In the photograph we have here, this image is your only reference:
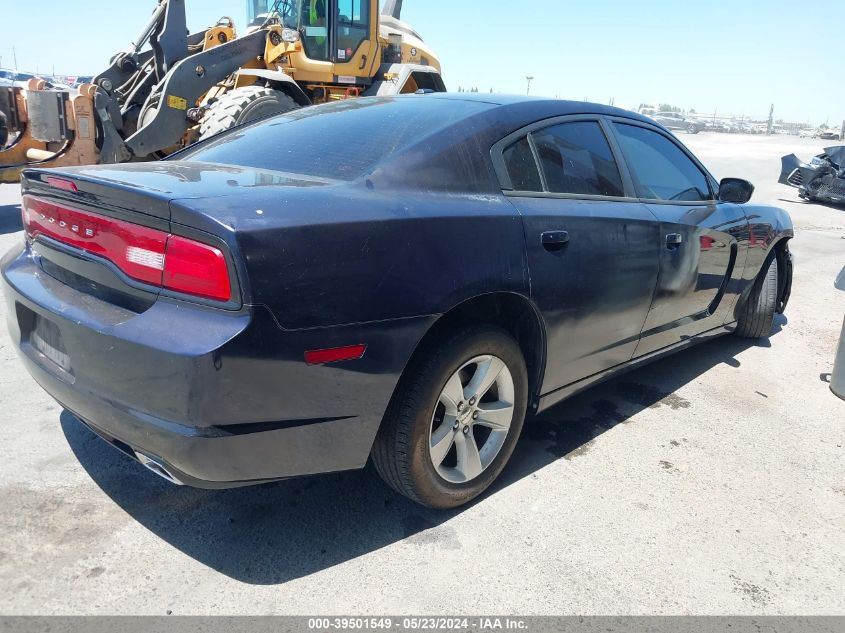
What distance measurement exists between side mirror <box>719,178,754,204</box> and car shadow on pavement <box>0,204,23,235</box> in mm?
7117

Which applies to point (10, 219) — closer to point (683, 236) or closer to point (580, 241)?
point (580, 241)

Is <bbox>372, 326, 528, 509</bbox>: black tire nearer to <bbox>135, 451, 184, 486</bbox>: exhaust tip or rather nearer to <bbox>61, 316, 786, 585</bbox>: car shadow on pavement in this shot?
<bbox>61, 316, 786, 585</bbox>: car shadow on pavement

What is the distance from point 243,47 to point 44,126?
2697 mm

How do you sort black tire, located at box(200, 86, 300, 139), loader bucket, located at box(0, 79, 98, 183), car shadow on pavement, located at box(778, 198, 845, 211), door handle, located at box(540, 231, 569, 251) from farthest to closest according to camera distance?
car shadow on pavement, located at box(778, 198, 845, 211) → loader bucket, located at box(0, 79, 98, 183) → black tire, located at box(200, 86, 300, 139) → door handle, located at box(540, 231, 569, 251)

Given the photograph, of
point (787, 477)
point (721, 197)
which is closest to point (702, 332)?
point (721, 197)

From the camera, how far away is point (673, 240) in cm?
339

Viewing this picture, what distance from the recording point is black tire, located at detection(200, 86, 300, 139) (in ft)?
23.9

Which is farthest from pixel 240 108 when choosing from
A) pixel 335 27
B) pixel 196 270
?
pixel 196 270

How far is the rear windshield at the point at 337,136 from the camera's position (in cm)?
248

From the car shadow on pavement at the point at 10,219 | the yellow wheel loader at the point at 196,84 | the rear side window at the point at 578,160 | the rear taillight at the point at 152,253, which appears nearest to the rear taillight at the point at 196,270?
the rear taillight at the point at 152,253

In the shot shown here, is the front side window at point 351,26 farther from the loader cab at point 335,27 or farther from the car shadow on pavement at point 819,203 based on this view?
the car shadow on pavement at point 819,203

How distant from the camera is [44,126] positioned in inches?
306

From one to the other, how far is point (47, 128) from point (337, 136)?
6720 millimetres

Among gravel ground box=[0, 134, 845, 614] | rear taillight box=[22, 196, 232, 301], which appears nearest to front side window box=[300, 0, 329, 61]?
gravel ground box=[0, 134, 845, 614]
